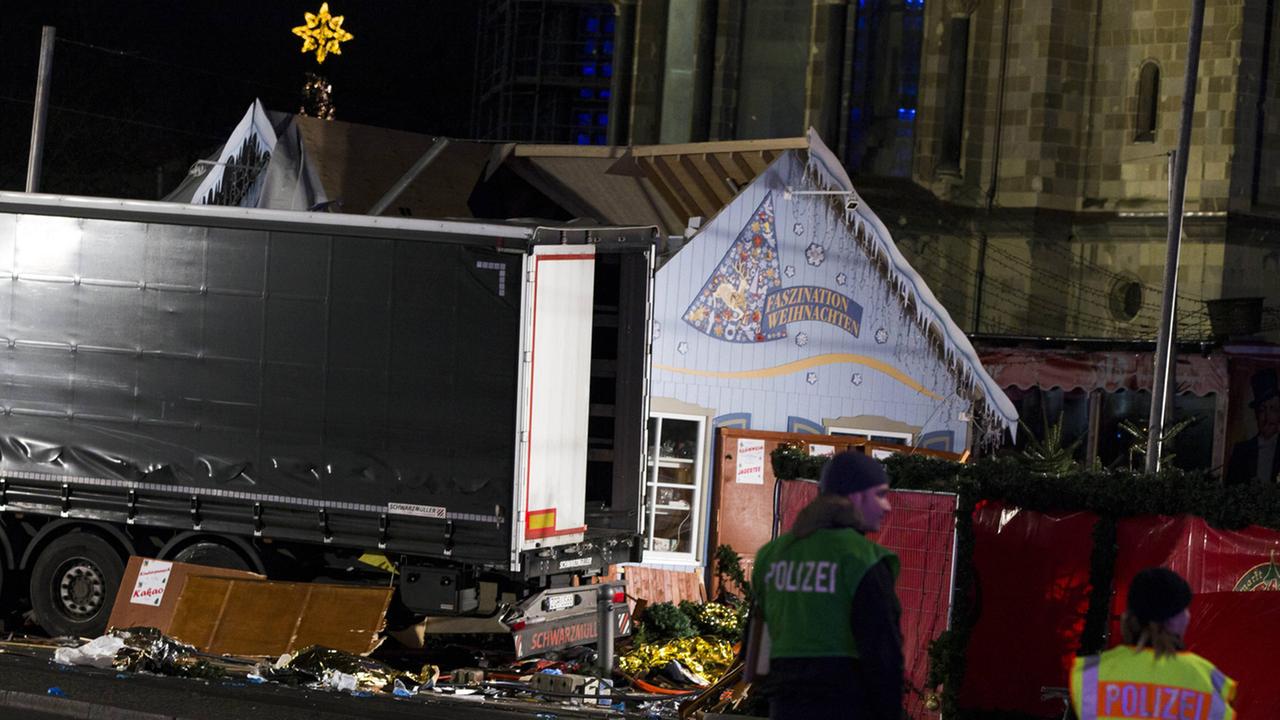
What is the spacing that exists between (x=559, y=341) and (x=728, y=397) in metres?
6.89

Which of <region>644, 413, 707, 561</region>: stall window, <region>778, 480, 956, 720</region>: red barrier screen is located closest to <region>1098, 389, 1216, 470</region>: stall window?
<region>644, 413, 707, 561</region>: stall window

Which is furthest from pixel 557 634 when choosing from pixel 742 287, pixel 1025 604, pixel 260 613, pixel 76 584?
pixel 742 287

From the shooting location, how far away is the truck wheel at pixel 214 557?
44.9ft

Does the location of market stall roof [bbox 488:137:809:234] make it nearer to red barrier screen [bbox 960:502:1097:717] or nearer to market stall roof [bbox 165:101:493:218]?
market stall roof [bbox 165:101:493:218]

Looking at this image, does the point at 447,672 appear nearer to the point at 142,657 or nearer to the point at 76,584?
the point at 142,657

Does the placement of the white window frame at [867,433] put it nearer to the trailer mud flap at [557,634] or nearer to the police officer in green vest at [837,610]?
the trailer mud flap at [557,634]

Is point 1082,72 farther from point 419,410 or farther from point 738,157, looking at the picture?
point 419,410

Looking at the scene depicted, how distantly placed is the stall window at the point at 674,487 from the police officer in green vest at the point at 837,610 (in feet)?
42.9

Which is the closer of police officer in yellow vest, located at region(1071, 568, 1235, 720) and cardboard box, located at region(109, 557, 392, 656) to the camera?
police officer in yellow vest, located at region(1071, 568, 1235, 720)

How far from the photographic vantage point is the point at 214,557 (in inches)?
541

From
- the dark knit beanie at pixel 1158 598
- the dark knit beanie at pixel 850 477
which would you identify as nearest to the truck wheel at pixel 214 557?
the dark knit beanie at pixel 850 477

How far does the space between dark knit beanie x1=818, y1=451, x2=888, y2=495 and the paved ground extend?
230 inches

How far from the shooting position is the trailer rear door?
12859mm

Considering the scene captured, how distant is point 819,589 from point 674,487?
13742mm
